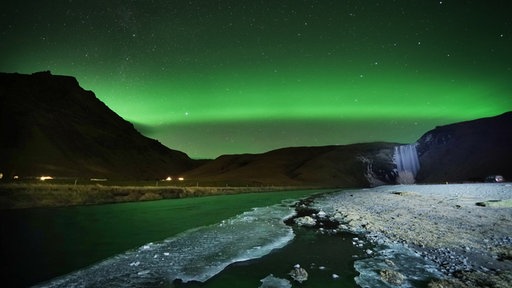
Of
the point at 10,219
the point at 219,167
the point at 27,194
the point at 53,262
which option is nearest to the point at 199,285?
the point at 53,262

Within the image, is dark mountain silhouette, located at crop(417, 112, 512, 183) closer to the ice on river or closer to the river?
the river

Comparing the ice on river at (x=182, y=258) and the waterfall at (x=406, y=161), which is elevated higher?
the waterfall at (x=406, y=161)

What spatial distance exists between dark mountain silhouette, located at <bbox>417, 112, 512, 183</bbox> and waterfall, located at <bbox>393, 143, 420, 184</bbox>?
3515mm

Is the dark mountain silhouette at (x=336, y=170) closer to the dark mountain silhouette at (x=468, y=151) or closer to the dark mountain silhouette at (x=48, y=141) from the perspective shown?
the dark mountain silhouette at (x=468, y=151)

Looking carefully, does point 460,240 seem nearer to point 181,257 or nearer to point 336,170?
point 181,257

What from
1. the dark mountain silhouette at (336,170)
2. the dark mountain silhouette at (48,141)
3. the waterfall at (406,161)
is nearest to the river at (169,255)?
the dark mountain silhouette at (48,141)

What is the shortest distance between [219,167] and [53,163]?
3565 inches

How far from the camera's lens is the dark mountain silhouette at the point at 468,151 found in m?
93.8

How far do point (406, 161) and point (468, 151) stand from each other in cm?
4027

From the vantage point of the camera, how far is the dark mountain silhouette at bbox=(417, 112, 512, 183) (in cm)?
9375

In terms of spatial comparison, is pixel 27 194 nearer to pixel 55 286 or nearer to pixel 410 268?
pixel 55 286

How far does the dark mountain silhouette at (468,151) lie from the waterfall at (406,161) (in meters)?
3.51

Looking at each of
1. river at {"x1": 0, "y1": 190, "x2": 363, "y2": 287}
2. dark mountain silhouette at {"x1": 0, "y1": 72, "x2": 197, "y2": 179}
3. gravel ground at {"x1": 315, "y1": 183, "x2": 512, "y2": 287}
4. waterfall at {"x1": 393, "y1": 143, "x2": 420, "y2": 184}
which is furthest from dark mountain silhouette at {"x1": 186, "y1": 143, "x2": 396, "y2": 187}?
river at {"x1": 0, "y1": 190, "x2": 363, "y2": 287}

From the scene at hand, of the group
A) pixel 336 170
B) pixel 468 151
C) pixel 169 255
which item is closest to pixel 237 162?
pixel 336 170
